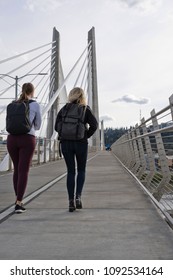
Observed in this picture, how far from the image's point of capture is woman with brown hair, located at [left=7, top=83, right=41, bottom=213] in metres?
4.53

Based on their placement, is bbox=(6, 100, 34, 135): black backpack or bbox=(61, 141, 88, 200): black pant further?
bbox=(61, 141, 88, 200): black pant

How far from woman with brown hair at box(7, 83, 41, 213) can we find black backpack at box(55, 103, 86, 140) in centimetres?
35

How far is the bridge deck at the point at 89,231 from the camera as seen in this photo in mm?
2832

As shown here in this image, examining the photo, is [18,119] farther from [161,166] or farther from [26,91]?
[161,166]

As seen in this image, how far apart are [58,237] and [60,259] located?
A: 63 centimetres

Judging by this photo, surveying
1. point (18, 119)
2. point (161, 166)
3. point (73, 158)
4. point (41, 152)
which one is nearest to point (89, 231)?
point (73, 158)

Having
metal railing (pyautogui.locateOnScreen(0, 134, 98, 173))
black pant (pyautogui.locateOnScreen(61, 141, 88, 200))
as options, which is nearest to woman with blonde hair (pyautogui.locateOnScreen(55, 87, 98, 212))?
black pant (pyautogui.locateOnScreen(61, 141, 88, 200))

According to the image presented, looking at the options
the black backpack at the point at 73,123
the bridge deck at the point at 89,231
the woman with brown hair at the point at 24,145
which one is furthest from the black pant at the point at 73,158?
the woman with brown hair at the point at 24,145

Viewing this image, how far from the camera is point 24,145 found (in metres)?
4.54

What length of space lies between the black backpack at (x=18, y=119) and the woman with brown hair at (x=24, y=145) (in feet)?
0.23

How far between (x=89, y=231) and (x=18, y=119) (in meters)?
1.64

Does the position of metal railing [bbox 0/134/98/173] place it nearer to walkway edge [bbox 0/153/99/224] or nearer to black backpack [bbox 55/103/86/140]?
walkway edge [bbox 0/153/99/224]

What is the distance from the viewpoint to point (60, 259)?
267 cm
